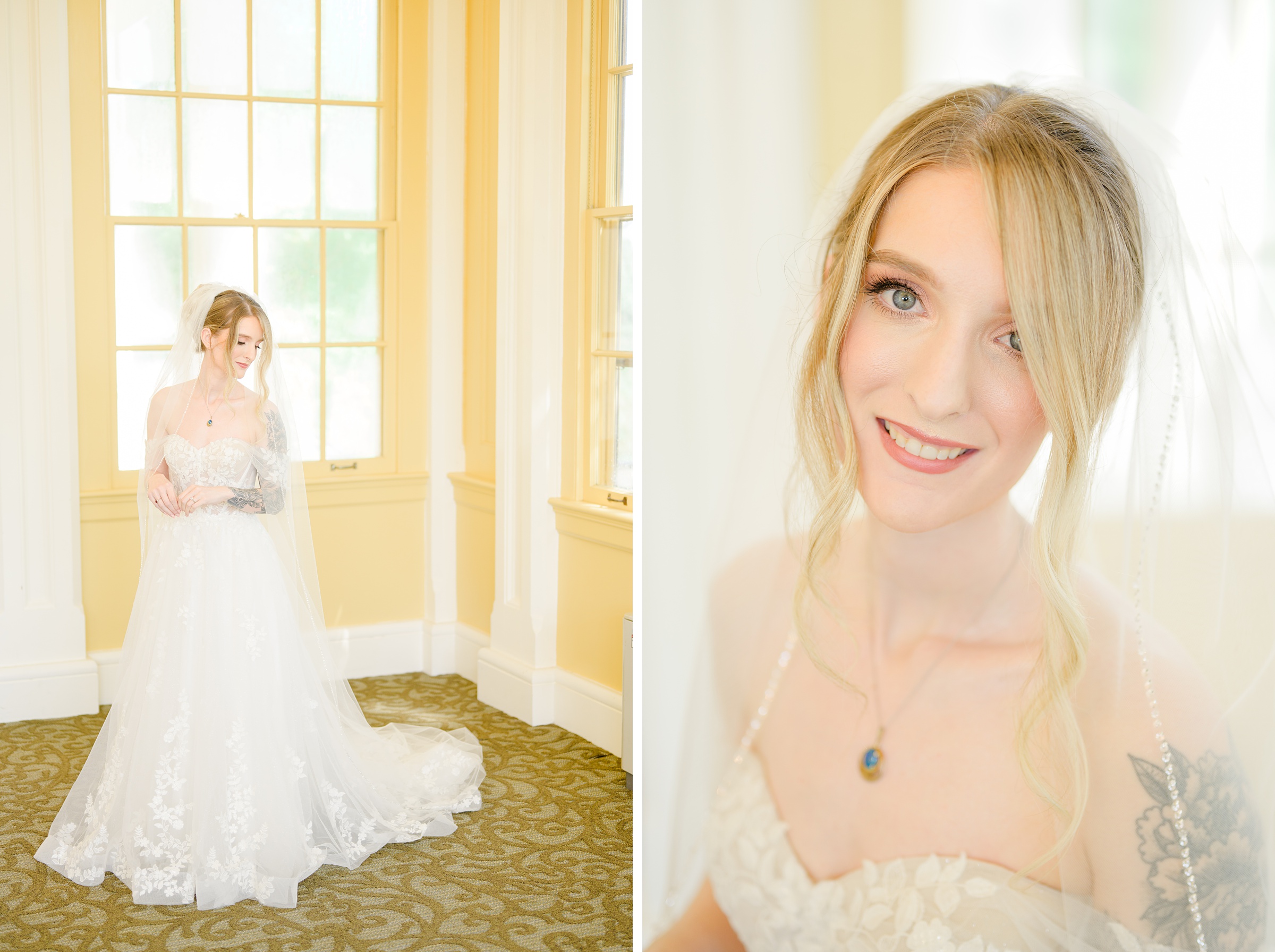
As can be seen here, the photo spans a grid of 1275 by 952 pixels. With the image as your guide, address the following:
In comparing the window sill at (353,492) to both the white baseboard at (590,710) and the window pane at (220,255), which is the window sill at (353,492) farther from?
the white baseboard at (590,710)

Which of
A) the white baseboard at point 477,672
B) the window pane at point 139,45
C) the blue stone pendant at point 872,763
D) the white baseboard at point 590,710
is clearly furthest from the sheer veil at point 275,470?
the blue stone pendant at point 872,763

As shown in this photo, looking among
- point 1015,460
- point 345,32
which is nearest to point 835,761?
point 1015,460

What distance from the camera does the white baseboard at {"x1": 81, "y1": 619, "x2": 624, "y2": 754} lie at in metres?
4.51

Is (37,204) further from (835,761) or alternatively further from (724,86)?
(835,761)

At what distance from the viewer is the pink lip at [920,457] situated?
123 centimetres

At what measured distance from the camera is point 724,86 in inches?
57.7

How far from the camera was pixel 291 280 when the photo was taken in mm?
5199

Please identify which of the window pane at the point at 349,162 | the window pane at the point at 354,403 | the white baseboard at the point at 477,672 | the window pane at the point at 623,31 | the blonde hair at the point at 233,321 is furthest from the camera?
the window pane at the point at 354,403

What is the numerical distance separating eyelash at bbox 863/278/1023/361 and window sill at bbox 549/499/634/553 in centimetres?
290

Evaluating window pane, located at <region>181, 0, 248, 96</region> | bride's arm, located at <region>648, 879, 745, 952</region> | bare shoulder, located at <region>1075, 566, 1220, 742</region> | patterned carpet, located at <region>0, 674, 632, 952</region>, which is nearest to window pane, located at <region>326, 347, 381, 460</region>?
window pane, located at <region>181, 0, 248, 96</region>

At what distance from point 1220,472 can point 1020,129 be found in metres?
0.38

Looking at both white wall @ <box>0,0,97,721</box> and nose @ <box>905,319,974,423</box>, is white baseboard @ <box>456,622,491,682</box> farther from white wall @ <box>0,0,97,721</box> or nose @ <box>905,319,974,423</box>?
nose @ <box>905,319,974,423</box>

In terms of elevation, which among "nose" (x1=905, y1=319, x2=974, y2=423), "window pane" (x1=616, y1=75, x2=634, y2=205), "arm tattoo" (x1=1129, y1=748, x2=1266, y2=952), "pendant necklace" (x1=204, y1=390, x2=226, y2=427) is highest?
"window pane" (x1=616, y1=75, x2=634, y2=205)

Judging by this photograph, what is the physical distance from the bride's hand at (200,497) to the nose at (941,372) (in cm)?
273
